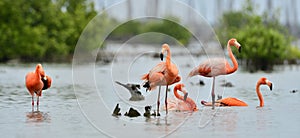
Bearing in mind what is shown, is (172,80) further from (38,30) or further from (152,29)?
(38,30)

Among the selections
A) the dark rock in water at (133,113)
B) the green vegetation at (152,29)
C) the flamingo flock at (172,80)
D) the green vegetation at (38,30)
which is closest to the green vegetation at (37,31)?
the green vegetation at (38,30)

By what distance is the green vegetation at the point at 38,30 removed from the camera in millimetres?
58344

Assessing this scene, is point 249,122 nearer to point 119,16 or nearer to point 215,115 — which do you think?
point 215,115

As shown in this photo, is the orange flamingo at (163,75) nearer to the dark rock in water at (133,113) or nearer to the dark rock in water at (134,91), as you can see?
the dark rock in water at (133,113)

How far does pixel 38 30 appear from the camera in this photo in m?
59.5

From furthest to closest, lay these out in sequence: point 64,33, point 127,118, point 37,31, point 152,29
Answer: point 64,33 → point 37,31 → point 152,29 → point 127,118

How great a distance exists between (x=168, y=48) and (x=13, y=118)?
3255 mm

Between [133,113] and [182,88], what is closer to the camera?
[133,113]

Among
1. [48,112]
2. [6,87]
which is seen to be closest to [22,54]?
[6,87]

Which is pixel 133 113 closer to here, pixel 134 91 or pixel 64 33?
pixel 134 91

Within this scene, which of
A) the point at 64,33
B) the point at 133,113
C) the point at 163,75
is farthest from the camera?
the point at 64,33

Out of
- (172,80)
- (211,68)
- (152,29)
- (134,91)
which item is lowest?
(134,91)

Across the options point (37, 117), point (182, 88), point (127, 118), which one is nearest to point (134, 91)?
point (182, 88)

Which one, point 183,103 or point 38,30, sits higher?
point 38,30
